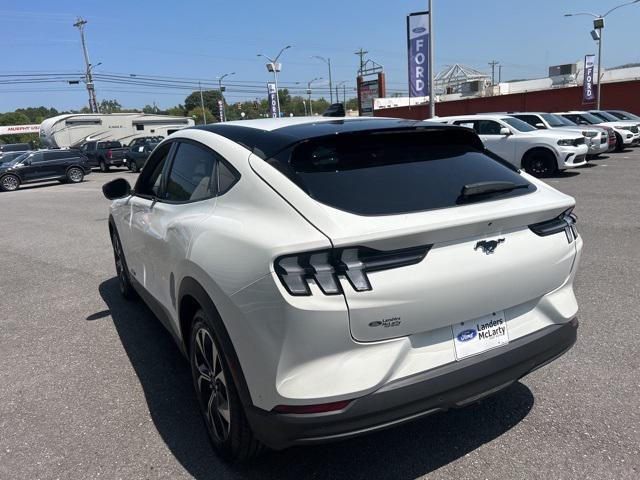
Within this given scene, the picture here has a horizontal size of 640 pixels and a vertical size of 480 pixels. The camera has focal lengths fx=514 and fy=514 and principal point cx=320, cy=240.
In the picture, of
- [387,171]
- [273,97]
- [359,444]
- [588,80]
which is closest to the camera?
[387,171]

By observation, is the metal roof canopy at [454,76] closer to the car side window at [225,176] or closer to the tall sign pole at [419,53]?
the tall sign pole at [419,53]

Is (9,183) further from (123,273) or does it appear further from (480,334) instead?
(480,334)

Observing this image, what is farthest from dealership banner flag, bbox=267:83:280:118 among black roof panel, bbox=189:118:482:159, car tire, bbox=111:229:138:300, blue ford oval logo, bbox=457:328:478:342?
blue ford oval logo, bbox=457:328:478:342

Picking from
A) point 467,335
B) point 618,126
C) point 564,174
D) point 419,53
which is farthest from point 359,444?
point 419,53

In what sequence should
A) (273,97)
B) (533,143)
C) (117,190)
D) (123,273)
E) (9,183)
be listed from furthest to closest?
(273,97) → (9,183) → (533,143) → (123,273) → (117,190)

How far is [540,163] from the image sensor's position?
13664mm

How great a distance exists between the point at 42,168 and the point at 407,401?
25.7 meters

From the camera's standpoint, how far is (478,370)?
7.48 ft

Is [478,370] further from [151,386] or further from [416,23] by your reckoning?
[416,23]

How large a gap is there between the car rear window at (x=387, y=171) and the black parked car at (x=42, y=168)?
81.9 ft

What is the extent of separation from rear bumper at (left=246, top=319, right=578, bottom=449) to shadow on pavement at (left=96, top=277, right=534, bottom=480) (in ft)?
1.67

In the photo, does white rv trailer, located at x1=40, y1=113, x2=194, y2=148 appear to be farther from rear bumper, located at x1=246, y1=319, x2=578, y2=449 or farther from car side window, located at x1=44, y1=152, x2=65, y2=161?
rear bumper, located at x1=246, y1=319, x2=578, y2=449

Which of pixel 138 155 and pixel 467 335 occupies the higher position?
pixel 467 335

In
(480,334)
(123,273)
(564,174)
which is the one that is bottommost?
(564,174)
